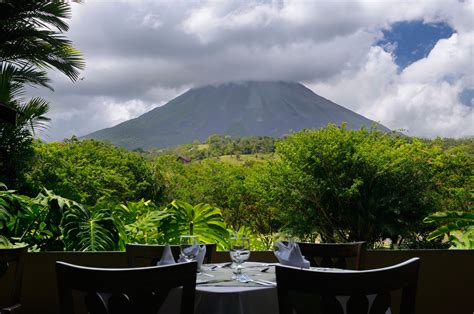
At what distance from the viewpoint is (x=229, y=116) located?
11250cm

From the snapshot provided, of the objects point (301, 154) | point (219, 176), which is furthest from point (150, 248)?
point (219, 176)

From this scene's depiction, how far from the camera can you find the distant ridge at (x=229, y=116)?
101062mm

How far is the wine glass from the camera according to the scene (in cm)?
241

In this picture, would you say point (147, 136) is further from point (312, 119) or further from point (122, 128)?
point (312, 119)

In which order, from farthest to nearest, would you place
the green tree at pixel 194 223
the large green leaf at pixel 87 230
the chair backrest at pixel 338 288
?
the green tree at pixel 194 223 → the large green leaf at pixel 87 230 → the chair backrest at pixel 338 288

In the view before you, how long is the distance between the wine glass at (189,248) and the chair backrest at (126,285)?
81 centimetres

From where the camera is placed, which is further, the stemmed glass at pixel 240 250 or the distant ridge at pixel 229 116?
the distant ridge at pixel 229 116

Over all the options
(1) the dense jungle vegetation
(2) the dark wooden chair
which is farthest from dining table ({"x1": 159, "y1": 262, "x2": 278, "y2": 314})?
(1) the dense jungle vegetation

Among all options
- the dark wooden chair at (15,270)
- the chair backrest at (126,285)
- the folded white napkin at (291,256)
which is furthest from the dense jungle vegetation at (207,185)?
the chair backrest at (126,285)

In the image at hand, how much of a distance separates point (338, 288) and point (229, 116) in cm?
11141

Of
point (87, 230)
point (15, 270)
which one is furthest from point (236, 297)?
point (87, 230)

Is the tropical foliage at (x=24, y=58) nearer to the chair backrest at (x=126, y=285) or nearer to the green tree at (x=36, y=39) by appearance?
the green tree at (x=36, y=39)

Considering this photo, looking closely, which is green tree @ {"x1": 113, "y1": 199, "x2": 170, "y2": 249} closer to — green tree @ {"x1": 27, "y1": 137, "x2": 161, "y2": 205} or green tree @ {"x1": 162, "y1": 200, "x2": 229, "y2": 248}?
green tree @ {"x1": 162, "y1": 200, "x2": 229, "y2": 248}

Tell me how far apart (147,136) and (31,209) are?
9978 centimetres
